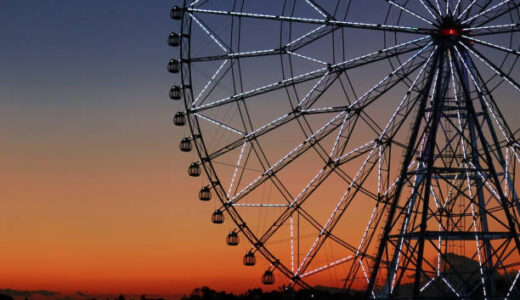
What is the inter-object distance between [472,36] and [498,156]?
212 inches

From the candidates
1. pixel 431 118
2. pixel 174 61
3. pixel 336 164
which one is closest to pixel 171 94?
pixel 174 61

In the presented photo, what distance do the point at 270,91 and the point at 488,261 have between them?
40.7 feet

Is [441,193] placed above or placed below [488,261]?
above

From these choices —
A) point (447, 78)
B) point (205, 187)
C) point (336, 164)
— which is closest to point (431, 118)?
point (447, 78)

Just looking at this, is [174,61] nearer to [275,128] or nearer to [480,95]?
[275,128]

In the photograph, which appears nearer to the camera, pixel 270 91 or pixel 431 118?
pixel 431 118

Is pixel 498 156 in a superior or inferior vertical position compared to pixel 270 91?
inferior

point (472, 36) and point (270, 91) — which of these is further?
point (270, 91)

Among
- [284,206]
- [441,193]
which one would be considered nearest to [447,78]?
[441,193]

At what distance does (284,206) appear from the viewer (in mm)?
50281

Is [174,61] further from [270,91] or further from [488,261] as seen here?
[488,261]

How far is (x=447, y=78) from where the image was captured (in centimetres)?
4712

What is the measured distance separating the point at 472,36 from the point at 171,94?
1437 cm

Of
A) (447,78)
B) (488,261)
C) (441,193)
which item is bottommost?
(488,261)
